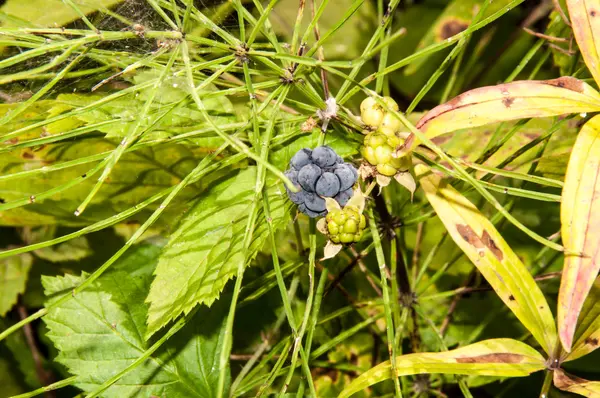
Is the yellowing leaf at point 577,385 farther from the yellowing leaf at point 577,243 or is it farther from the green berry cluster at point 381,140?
the green berry cluster at point 381,140

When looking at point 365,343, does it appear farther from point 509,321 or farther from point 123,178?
point 123,178

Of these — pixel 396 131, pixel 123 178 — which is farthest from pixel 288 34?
pixel 396 131

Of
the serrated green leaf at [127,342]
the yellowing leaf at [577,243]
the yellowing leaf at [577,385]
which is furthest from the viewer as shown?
the serrated green leaf at [127,342]

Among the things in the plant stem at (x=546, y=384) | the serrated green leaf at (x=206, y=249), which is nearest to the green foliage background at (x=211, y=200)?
the serrated green leaf at (x=206, y=249)

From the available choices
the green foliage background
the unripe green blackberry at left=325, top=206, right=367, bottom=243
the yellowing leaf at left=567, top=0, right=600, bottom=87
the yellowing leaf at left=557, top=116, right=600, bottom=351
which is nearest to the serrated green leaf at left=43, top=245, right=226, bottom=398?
the green foliage background

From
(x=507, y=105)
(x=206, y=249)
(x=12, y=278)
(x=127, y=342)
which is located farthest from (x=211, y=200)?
(x=12, y=278)

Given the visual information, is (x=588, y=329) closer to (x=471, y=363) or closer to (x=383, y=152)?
(x=471, y=363)
